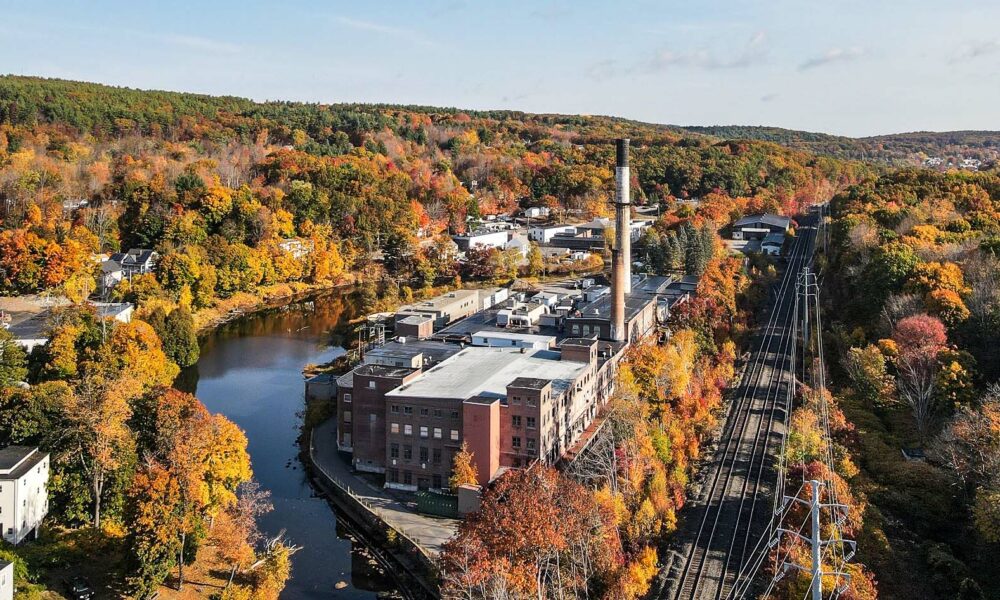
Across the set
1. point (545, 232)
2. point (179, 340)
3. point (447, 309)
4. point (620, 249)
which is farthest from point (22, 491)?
point (545, 232)

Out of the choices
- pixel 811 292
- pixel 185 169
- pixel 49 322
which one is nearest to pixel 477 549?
pixel 49 322

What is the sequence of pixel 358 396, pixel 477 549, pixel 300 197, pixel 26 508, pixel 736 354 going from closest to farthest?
pixel 477 549 < pixel 26 508 < pixel 358 396 < pixel 736 354 < pixel 300 197

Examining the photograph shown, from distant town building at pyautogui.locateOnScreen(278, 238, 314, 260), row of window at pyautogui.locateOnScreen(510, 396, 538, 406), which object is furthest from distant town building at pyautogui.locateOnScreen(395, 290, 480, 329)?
distant town building at pyautogui.locateOnScreen(278, 238, 314, 260)

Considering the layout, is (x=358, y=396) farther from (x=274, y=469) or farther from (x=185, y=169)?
(x=185, y=169)

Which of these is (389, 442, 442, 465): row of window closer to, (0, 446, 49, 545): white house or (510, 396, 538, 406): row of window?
(510, 396, 538, 406): row of window

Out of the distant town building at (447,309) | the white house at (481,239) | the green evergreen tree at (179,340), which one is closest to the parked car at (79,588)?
the green evergreen tree at (179,340)

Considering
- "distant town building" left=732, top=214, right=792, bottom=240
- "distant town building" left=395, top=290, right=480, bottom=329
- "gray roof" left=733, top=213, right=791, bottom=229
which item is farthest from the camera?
"gray roof" left=733, top=213, right=791, bottom=229

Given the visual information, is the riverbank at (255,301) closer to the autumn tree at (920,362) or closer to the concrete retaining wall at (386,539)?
the concrete retaining wall at (386,539)

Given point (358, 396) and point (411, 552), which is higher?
point (358, 396)
